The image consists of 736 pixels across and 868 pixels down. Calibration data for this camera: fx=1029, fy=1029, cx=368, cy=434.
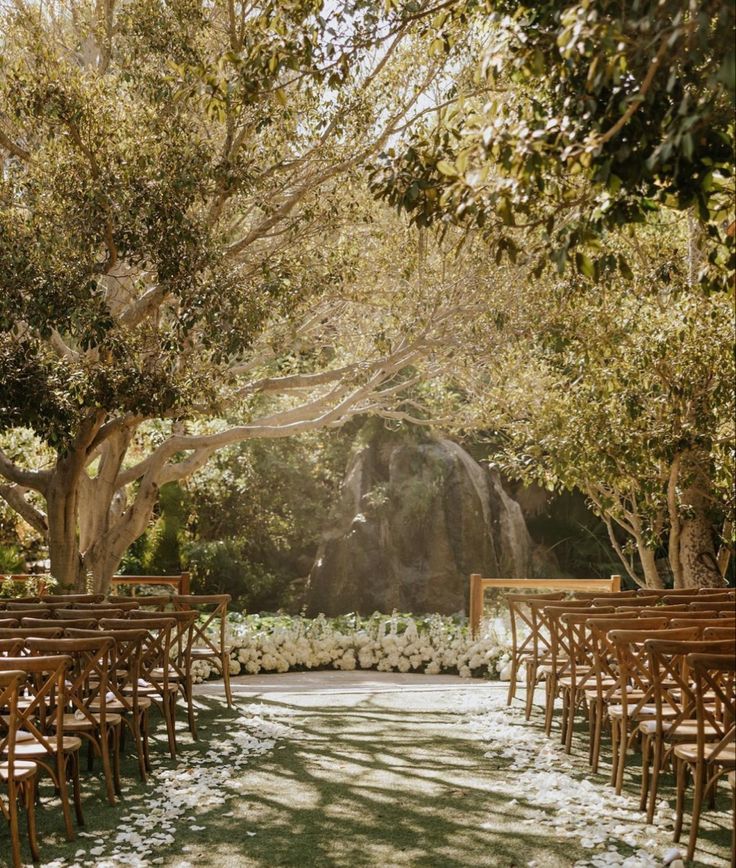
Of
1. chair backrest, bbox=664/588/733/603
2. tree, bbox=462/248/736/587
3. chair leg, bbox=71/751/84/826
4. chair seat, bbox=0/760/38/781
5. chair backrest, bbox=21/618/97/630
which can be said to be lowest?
chair leg, bbox=71/751/84/826

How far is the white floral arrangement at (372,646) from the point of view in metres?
13.0

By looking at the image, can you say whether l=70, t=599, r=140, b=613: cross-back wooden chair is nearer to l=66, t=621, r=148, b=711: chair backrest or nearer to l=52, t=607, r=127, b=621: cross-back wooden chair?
l=52, t=607, r=127, b=621: cross-back wooden chair

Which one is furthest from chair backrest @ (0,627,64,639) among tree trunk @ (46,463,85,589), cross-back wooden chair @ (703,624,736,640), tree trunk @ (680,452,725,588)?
tree trunk @ (680,452,725,588)

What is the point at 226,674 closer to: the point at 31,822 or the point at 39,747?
the point at 39,747

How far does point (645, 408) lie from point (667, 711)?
14.5 ft

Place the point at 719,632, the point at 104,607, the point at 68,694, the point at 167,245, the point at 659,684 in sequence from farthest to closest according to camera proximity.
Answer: the point at 167,245
the point at 104,607
the point at 719,632
the point at 68,694
the point at 659,684

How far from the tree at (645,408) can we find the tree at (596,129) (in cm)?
456

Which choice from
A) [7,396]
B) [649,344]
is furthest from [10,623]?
[649,344]

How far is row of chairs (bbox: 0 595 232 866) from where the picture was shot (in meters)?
4.96

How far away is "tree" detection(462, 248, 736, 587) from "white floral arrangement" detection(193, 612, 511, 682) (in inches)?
92.3

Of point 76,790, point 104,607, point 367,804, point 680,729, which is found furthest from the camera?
point 104,607

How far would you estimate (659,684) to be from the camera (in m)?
5.25

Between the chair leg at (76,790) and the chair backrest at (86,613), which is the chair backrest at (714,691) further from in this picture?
the chair backrest at (86,613)

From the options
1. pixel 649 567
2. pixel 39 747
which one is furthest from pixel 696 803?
pixel 649 567
